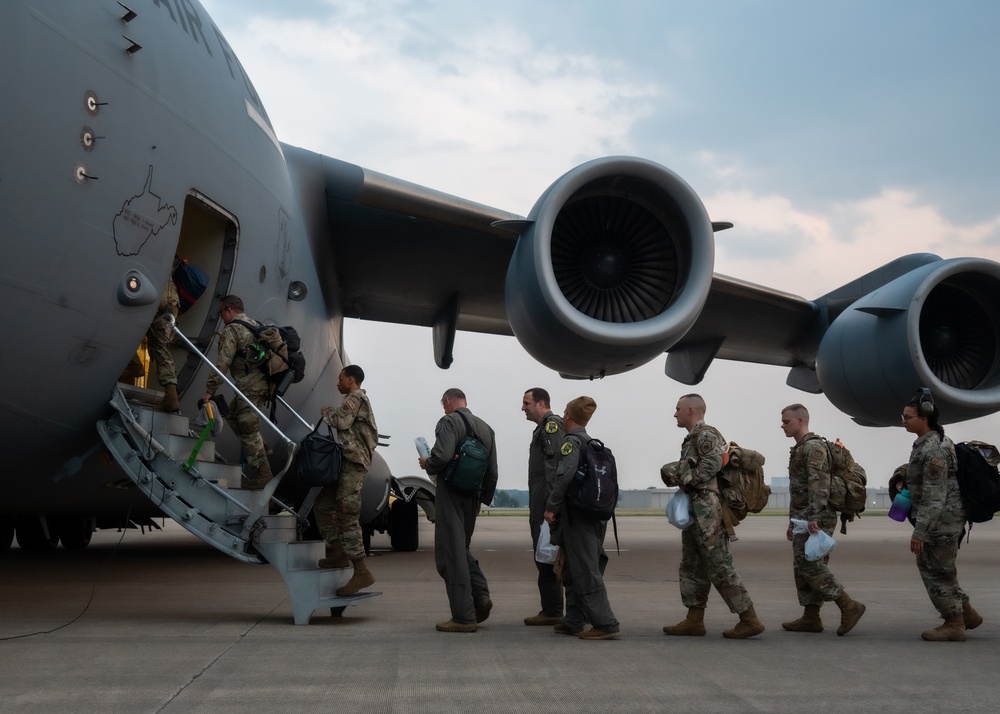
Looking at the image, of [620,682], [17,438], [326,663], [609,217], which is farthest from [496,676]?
[609,217]

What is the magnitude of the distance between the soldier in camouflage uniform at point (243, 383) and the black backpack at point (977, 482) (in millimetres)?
4129

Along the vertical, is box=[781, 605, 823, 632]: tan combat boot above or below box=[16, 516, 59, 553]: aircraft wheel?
above

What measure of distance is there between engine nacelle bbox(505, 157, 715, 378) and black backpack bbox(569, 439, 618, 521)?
2201 mm

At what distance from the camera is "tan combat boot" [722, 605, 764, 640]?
206 inches

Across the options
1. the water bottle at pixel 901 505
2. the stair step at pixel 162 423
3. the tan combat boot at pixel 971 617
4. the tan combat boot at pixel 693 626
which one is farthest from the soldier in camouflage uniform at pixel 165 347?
the tan combat boot at pixel 971 617

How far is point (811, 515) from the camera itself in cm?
559

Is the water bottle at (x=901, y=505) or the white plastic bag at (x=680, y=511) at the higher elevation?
the water bottle at (x=901, y=505)

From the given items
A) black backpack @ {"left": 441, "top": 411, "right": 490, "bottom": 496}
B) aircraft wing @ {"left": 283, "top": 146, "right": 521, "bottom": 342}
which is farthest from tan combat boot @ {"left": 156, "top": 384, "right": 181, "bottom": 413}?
aircraft wing @ {"left": 283, "top": 146, "right": 521, "bottom": 342}

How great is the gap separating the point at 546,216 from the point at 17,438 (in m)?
3.99

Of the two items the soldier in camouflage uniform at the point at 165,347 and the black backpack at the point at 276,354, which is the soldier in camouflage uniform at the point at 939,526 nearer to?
the black backpack at the point at 276,354

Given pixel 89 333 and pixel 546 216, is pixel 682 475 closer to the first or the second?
pixel 546 216

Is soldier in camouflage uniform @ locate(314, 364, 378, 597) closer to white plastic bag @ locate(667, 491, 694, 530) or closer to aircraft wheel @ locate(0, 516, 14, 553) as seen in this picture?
white plastic bag @ locate(667, 491, 694, 530)

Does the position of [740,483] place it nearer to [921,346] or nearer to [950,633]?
[950,633]

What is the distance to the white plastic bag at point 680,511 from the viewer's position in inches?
211
